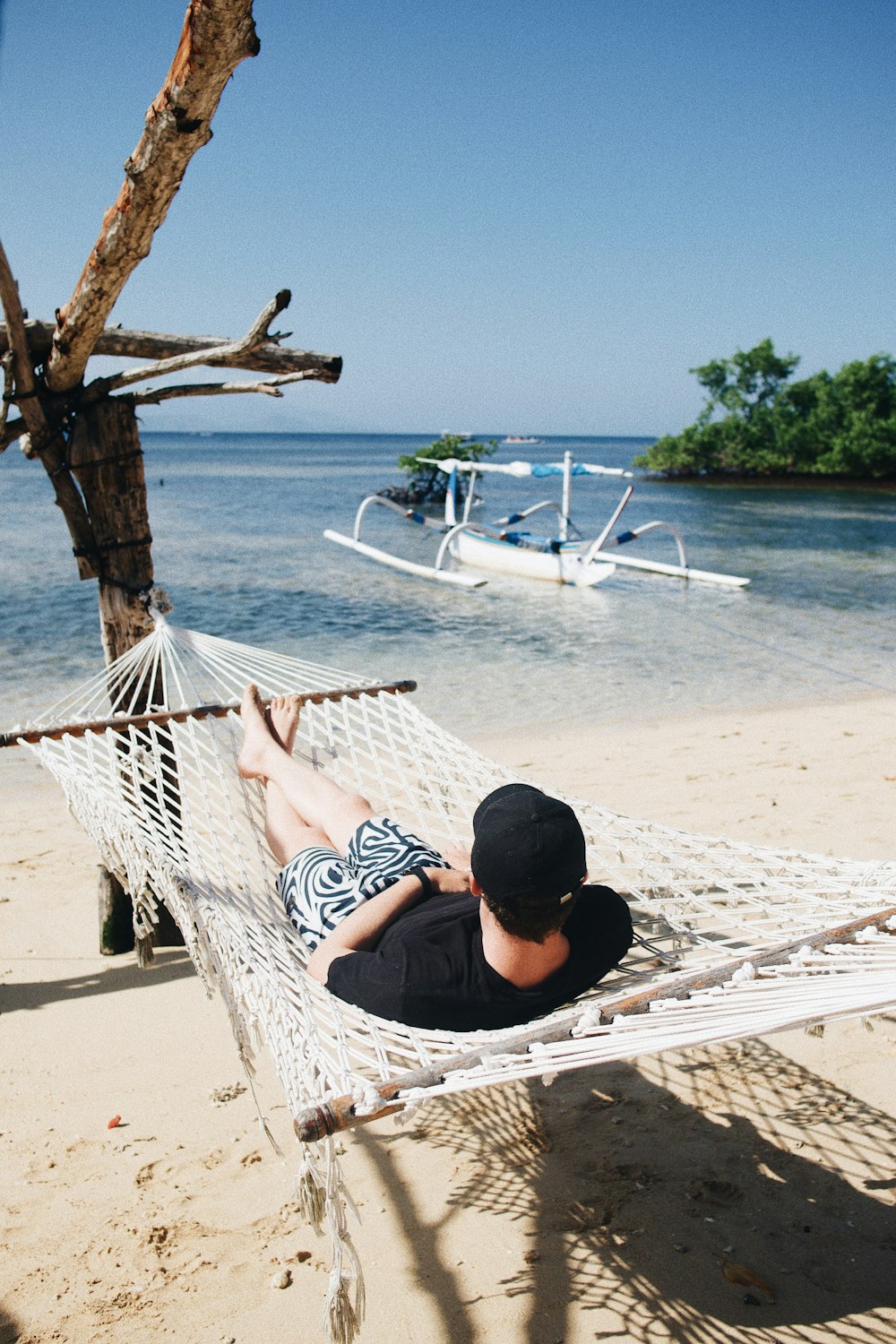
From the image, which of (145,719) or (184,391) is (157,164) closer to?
(184,391)

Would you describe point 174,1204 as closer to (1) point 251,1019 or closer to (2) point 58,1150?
(2) point 58,1150

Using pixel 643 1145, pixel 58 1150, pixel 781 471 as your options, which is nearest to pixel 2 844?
pixel 58 1150

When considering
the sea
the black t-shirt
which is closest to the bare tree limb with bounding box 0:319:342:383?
the black t-shirt

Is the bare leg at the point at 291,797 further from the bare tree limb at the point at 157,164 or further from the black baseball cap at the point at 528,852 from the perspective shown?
the bare tree limb at the point at 157,164

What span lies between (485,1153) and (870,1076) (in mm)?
768

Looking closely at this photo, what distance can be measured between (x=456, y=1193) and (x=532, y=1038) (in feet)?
1.92

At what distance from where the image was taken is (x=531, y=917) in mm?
1243

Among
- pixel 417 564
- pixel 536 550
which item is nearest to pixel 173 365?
pixel 536 550

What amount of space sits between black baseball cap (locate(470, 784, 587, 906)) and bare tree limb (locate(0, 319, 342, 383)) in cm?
160

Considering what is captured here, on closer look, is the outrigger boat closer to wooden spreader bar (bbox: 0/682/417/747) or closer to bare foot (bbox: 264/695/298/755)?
wooden spreader bar (bbox: 0/682/417/747)

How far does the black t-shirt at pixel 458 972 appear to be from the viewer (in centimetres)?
130

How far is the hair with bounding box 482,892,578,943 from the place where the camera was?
123 cm

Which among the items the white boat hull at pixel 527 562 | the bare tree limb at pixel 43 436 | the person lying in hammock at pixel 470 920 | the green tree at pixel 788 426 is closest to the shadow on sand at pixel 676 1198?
the person lying in hammock at pixel 470 920

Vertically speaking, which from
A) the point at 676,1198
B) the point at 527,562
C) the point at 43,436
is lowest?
→ the point at 676,1198
